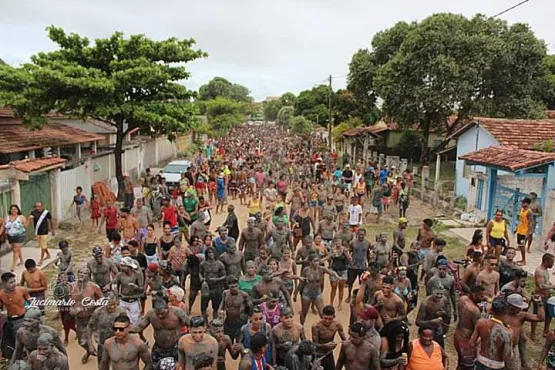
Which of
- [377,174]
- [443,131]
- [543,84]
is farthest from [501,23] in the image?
[377,174]

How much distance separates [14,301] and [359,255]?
5288 mm

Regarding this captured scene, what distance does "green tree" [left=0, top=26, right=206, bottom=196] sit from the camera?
15.6 metres

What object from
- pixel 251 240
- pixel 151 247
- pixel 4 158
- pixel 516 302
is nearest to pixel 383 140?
pixel 4 158

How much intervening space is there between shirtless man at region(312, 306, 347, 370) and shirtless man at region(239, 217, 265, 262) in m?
3.70

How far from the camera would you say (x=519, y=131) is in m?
17.2

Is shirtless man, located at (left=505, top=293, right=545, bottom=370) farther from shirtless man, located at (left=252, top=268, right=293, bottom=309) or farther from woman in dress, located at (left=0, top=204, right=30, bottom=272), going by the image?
woman in dress, located at (left=0, top=204, right=30, bottom=272)

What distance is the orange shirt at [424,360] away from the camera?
5.14 m

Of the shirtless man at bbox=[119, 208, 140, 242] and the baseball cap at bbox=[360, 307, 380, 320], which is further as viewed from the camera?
the shirtless man at bbox=[119, 208, 140, 242]

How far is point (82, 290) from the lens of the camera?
6.98 meters

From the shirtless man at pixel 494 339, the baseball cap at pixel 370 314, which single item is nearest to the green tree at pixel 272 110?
the baseball cap at pixel 370 314

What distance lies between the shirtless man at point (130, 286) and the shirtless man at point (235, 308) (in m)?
1.25

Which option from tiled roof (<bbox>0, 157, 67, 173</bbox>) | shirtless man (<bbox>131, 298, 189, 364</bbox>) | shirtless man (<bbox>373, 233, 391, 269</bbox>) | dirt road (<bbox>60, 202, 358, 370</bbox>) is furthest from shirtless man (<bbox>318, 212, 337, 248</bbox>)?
tiled roof (<bbox>0, 157, 67, 173</bbox>)

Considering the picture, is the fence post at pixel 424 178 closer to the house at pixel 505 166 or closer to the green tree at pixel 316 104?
the house at pixel 505 166

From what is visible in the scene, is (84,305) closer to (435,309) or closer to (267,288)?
(267,288)
